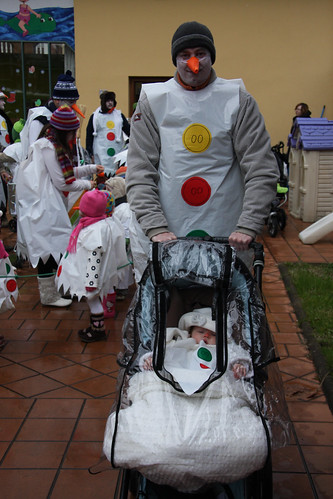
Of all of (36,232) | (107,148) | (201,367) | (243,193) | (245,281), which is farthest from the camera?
→ (107,148)

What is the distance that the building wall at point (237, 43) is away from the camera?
13188 mm

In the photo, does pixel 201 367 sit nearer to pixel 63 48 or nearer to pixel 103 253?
pixel 103 253

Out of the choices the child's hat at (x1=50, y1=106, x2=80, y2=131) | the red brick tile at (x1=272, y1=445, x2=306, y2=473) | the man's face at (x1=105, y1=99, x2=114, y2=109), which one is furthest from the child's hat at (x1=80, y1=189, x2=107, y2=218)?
the man's face at (x1=105, y1=99, x2=114, y2=109)

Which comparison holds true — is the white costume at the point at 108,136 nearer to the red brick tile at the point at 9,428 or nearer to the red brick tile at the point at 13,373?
the red brick tile at the point at 13,373

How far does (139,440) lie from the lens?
1.85m

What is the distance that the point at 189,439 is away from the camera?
183 centimetres

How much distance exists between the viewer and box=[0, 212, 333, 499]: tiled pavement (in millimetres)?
2762

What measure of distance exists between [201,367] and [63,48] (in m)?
12.9

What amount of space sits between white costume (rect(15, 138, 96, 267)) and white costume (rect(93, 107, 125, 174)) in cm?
413

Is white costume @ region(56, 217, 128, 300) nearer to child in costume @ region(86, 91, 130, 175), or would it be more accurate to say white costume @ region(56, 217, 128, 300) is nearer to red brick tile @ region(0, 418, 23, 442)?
red brick tile @ region(0, 418, 23, 442)

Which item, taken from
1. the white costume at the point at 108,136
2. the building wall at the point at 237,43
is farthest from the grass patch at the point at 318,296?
the building wall at the point at 237,43

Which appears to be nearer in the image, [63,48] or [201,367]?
[201,367]

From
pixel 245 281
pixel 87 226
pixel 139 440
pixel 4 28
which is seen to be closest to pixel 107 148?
pixel 87 226

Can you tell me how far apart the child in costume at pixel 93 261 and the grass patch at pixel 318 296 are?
5.41 ft
